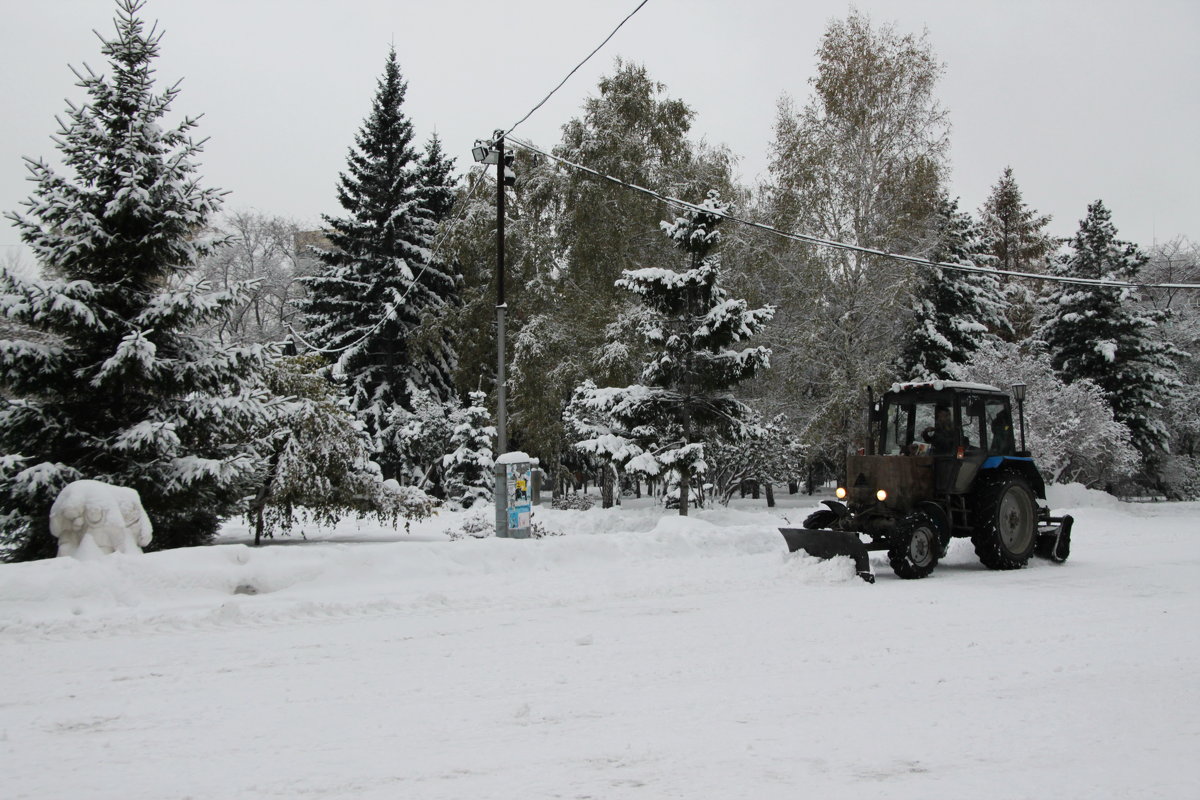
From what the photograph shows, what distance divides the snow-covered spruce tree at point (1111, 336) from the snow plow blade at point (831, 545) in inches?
911

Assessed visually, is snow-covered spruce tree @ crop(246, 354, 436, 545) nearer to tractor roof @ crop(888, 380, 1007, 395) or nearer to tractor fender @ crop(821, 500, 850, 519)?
tractor fender @ crop(821, 500, 850, 519)

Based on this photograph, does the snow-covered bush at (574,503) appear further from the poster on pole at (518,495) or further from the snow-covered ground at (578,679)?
the snow-covered ground at (578,679)

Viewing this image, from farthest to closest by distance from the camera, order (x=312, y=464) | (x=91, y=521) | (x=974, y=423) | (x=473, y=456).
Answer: (x=473, y=456)
(x=312, y=464)
(x=974, y=423)
(x=91, y=521)

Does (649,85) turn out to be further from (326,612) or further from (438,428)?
(326,612)

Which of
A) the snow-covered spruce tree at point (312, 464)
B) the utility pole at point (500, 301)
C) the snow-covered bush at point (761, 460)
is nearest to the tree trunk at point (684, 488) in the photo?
the snow-covered bush at point (761, 460)

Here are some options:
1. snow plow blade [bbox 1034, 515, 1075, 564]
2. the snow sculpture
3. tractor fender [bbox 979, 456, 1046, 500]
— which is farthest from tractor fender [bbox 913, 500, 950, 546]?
the snow sculpture

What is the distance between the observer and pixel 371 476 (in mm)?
15688

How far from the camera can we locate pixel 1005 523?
459 inches

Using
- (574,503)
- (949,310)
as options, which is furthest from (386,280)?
(949,310)

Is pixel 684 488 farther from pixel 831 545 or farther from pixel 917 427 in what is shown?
pixel 831 545

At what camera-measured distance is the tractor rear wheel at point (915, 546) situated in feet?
34.2

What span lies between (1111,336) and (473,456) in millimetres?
22525

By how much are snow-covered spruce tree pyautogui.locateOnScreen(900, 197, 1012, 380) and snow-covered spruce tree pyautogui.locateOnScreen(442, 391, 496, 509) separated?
13578 millimetres

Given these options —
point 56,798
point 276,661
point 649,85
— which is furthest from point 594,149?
point 56,798
